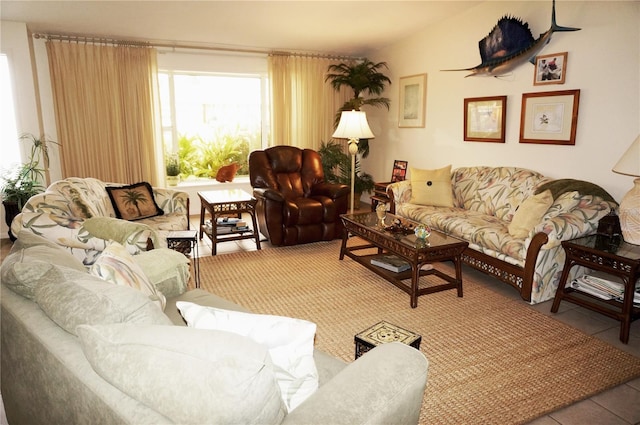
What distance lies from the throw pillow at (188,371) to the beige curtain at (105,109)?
5206 millimetres

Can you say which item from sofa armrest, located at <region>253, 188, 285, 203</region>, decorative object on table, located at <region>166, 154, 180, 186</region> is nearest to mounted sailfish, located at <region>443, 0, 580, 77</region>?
sofa armrest, located at <region>253, 188, 285, 203</region>

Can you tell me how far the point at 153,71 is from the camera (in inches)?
225

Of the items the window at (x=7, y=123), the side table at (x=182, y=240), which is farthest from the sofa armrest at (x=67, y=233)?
the window at (x=7, y=123)

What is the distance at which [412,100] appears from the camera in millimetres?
5832

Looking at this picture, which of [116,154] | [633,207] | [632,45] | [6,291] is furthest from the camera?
[116,154]

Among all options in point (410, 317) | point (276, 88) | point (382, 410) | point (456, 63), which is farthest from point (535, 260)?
point (276, 88)

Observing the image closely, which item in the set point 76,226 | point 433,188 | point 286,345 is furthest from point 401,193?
point 286,345

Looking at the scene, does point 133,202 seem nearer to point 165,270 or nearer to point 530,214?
point 165,270

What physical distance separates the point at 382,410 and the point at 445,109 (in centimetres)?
480

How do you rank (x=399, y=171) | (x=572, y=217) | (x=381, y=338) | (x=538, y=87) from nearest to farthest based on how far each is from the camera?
1. (x=381, y=338)
2. (x=572, y=217)
3. (x=538, y=87)
4. (x=399, y=171)

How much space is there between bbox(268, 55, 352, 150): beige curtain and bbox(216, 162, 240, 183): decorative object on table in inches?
29.6

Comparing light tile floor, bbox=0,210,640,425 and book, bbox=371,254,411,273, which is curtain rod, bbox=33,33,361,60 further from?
book, bbox=371,254,411,273

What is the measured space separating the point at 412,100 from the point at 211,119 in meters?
3.19

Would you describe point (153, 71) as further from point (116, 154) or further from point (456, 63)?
point (456, 63)
